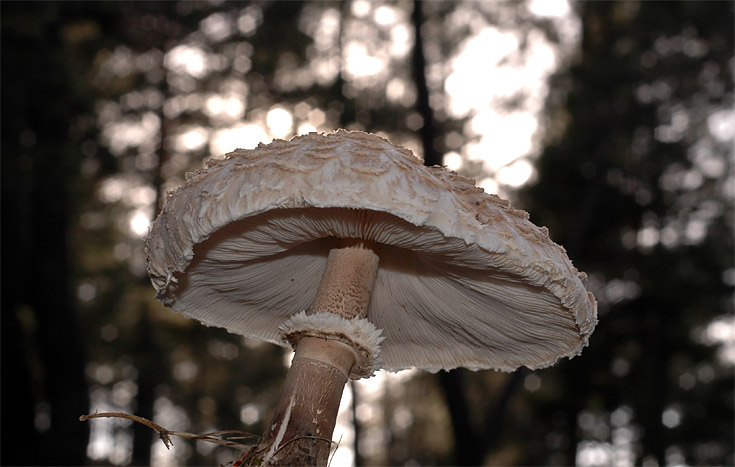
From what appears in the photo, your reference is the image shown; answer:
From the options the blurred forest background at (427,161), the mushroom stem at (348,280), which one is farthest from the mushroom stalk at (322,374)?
the blurred forest background at (427,161)

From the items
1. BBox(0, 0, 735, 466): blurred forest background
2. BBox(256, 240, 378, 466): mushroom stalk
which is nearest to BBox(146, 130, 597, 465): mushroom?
BBox(256, 240, 378, 466): mushroom stalk

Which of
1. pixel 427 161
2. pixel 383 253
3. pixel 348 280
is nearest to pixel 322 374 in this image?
pixel 348 280

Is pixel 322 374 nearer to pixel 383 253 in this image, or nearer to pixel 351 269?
pixel 351 269

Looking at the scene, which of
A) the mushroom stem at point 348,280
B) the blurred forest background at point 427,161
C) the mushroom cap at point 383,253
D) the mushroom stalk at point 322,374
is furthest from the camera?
the blurred forest background at point 427,161

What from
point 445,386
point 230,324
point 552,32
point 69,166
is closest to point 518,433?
point 445,386

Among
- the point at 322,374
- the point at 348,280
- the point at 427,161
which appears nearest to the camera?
the point at 322,374

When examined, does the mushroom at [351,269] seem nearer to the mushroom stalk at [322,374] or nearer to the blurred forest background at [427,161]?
the mushroom stalk at [322,374]

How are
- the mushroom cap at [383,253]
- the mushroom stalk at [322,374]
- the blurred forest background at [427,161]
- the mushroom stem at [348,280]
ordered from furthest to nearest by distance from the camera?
1. the blurred forest background at [427,161]
2. the mushroom stem at [348,280]
3. the mushroom stalk at [322,374]
4. the mushroom cap at [383,253]
